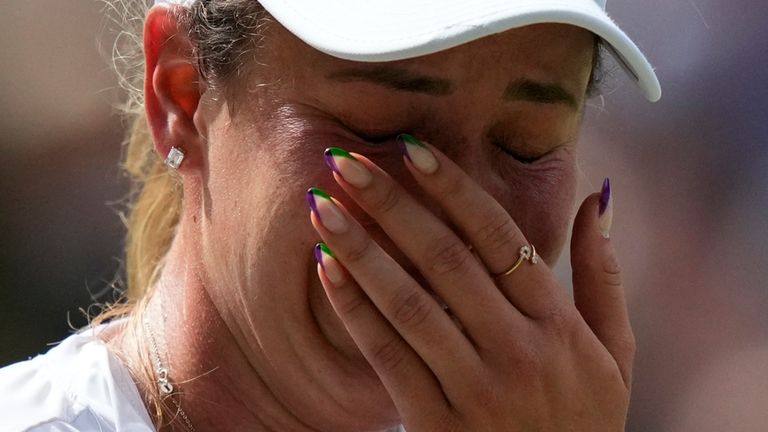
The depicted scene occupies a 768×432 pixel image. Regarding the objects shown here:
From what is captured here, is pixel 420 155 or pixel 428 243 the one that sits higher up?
pixel 420 155

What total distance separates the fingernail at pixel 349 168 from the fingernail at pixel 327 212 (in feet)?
0.12

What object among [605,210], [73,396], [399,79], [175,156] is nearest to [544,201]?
[605,210]

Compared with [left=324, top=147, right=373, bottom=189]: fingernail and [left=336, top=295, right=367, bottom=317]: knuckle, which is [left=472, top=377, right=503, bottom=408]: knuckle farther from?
[left=324, top=147, right=373, bottom=189]: fingernail

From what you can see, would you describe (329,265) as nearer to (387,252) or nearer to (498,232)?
(387,252)

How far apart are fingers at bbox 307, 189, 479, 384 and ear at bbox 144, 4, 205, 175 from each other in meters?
0.36

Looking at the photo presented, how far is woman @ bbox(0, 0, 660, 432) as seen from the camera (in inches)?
48.4

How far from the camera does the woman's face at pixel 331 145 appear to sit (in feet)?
4.32

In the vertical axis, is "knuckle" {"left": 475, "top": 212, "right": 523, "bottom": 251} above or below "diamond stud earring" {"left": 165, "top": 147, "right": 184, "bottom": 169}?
above

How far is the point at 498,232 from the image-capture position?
1.25 meters

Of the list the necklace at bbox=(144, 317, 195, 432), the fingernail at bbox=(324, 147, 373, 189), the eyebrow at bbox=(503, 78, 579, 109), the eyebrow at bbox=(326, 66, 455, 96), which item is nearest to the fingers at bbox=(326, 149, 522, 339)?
the fingernail at bbox=(324, 147, 373, 189)

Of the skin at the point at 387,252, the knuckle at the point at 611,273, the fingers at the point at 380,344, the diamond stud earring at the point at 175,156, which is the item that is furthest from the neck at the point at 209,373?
the knuckle at the point at 611,273

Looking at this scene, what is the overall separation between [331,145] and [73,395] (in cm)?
58

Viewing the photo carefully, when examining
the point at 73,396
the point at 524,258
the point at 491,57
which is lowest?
the point at 73,396

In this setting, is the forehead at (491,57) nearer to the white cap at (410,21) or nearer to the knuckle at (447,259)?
the white cap at (410,21)
